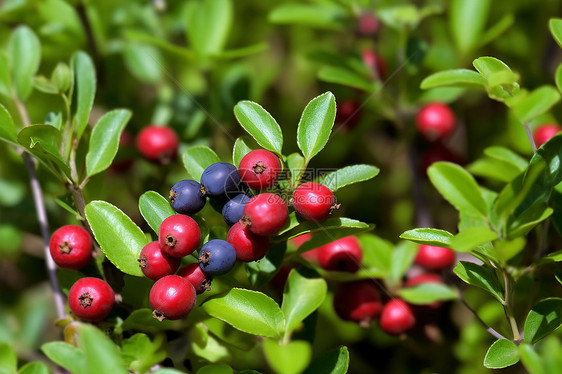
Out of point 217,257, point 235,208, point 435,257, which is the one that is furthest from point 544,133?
point 217,257

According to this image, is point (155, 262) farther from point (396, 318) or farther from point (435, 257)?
point (435, 257)

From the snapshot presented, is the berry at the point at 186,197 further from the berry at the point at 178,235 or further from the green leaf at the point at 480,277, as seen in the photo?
the green leaf at the point at 480,277

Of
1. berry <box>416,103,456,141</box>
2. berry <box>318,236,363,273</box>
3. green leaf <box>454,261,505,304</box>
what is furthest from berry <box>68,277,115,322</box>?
berry <box>416,103,456,141</box>

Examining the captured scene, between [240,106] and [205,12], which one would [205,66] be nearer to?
[205,12]

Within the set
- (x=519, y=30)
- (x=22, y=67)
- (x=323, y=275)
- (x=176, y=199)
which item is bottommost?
(x=323, y=275)

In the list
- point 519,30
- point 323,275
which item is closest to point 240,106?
point 323,275

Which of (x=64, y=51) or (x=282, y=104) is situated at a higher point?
(x=64, y=51)
